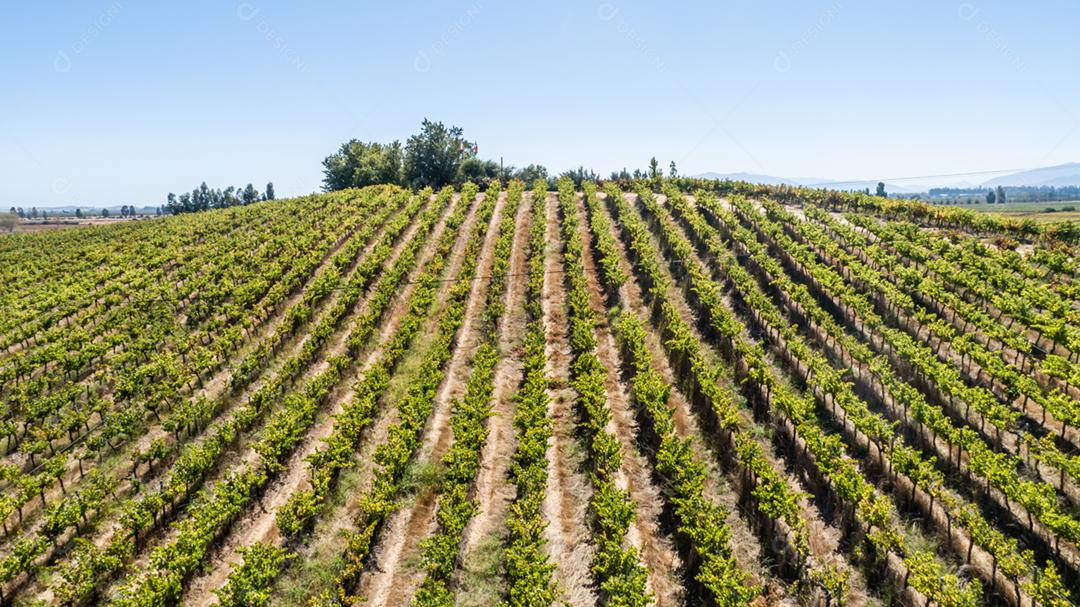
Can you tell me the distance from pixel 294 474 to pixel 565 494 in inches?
324

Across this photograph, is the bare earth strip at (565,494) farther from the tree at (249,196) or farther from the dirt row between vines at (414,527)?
the tree at (249,196)

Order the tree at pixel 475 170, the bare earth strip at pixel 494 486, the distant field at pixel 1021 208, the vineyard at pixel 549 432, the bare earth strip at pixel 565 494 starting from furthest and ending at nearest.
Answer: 1. the distant field at pixel 1021 208
2. the tree at pixel 475 170
3. the bare earth strip at pixel 565 494
4. the bare earth strip at pixel 494 486
5. the vineyard at pixel 549 432

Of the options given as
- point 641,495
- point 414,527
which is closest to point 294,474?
point 414,527

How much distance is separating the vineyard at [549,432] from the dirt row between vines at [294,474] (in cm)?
10

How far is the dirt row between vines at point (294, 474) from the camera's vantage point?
503 inches

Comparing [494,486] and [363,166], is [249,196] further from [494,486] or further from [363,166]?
[494,486]

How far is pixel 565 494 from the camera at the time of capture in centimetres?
1552

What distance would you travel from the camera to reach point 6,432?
17453 mm

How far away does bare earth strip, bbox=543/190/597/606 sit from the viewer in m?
12.7

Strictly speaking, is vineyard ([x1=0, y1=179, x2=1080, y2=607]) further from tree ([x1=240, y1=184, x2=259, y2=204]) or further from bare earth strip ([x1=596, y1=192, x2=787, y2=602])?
tree ([x1=240, y1=184, x2=259, y2=204])

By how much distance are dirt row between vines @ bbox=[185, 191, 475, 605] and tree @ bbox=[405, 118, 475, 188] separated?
44726 mm

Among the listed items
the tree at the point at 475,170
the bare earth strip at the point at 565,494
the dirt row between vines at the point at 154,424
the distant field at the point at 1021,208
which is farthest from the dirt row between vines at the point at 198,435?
the distant field at the point at 1021,208

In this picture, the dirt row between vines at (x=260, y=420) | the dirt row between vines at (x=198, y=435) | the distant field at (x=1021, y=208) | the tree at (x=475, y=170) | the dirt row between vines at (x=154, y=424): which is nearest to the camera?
the dirt row between vines at (x=260, y=420)

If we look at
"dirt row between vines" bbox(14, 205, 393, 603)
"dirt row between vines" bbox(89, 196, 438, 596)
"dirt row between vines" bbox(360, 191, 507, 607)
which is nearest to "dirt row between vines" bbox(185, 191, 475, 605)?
"dirt row between vines" bbox(89, 196, 438, 596)
